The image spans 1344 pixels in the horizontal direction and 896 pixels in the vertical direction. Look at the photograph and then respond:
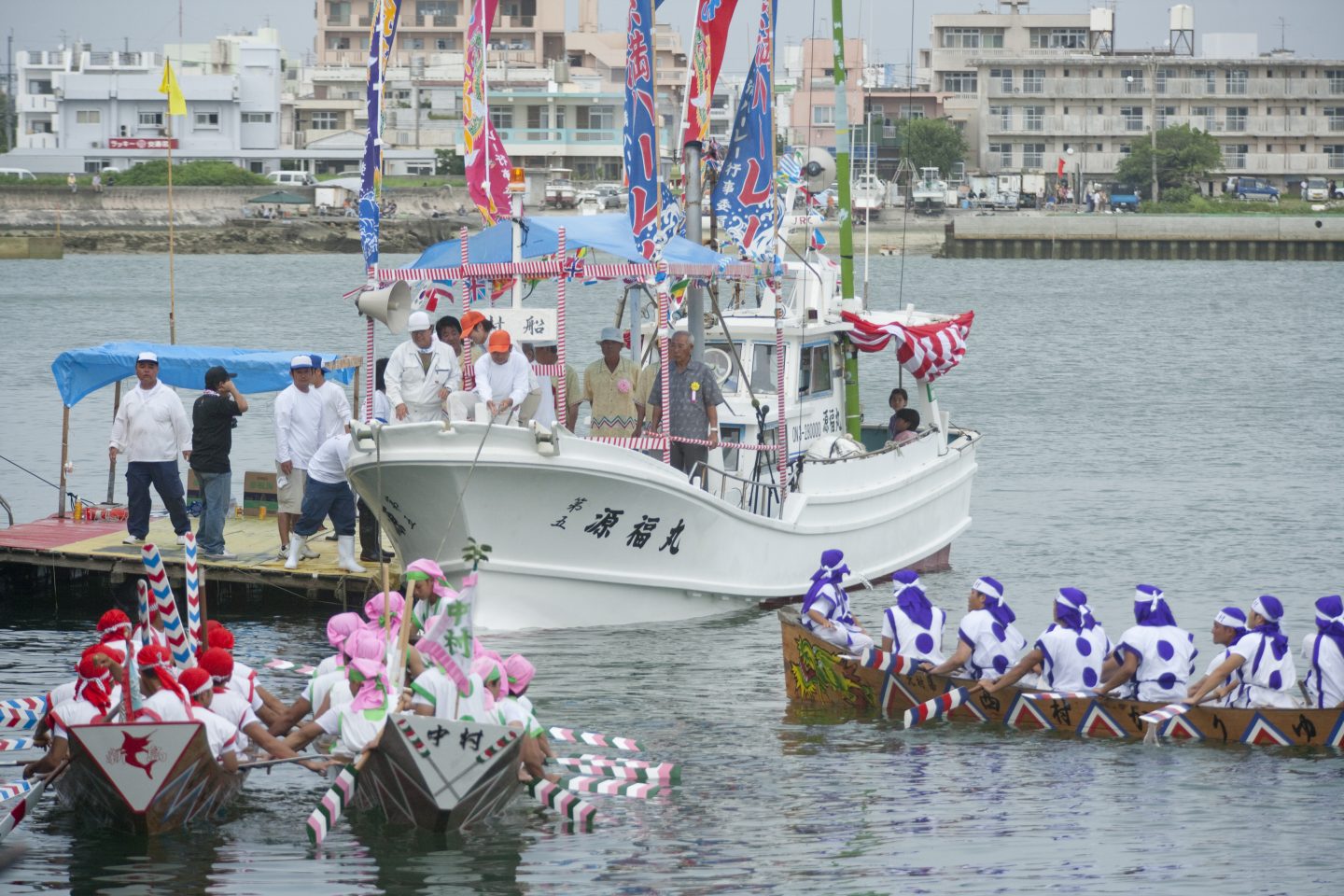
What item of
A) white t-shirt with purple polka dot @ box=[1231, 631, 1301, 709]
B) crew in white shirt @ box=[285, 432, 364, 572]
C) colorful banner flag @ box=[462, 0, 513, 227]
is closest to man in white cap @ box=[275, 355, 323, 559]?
crew in white shirt @ box=[285, 432, 364, 572]

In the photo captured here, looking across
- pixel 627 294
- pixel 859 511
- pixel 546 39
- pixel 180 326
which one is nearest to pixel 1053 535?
pixel 859 511

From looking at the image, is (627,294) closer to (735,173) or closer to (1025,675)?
(735,173)

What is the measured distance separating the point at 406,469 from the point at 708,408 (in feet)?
10.8

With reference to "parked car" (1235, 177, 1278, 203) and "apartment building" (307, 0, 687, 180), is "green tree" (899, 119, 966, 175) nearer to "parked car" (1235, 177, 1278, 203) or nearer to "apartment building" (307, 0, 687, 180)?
"apartment building" (307, 0, 687, 180)

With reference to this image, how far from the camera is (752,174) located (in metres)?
18.5

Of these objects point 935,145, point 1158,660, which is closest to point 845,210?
point 1158,660

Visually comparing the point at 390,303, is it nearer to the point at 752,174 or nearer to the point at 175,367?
the point at 752,174

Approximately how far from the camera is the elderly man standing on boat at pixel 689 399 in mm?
17984

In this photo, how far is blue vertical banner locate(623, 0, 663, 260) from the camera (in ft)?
56.6

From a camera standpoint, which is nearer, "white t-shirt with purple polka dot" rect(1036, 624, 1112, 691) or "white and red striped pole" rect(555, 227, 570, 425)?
"white t-shirt with purple polka dot" rect(1036, 624, 1112, 691)

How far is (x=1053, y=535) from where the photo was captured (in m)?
27.3

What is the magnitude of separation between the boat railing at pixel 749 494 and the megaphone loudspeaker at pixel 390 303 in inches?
147

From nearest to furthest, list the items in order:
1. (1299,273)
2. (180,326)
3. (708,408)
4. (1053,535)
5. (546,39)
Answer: (708,408)
(1053,535)
(180,326)
(1299,273)
(546,39)

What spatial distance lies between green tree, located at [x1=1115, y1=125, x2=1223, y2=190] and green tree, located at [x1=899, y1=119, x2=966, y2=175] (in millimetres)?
9752
